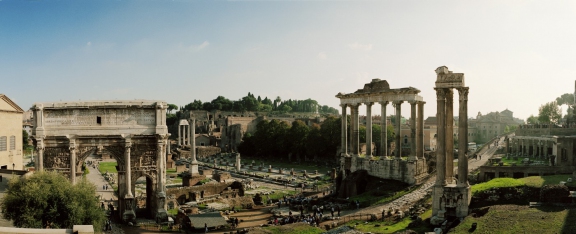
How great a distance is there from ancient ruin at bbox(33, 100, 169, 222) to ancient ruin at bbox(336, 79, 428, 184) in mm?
16310

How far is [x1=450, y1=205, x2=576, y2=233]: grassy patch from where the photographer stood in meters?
16.4

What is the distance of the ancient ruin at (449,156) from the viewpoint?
2161cm

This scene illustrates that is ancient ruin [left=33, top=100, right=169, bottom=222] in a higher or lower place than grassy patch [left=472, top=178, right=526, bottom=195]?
higher

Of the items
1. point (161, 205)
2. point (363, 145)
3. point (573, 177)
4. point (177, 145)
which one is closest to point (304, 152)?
point (363, 145)

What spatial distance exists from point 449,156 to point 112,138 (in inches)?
829

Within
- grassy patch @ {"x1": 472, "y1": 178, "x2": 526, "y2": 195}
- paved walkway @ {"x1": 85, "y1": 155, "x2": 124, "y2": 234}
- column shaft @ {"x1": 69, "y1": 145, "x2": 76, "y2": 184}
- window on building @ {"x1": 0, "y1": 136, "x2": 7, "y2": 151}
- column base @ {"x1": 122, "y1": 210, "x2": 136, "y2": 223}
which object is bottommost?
paved walkway @ {"x1": 85, "y1": 155, "x2": 124, "y2": 234}

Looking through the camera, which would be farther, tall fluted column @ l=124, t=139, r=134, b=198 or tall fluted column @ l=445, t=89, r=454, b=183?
tall fluted column @ l=124, t=139, r=134, b=198

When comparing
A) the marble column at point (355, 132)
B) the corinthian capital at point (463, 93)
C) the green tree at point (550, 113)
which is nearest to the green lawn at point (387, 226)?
the corinthian capital at point (463, 93)

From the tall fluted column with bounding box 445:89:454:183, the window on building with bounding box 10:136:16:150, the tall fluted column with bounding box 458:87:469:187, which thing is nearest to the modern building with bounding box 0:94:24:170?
the window on building with bounding box 10:136:16:150

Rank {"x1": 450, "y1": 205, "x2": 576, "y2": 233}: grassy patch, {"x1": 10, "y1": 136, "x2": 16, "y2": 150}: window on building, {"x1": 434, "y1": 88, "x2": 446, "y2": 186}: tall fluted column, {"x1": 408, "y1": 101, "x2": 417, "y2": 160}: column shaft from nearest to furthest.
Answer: {"x1": 450, "y1": 205, "x2": 576, "y2": 233}: grassy patch < {"x1": 434, "y1": 88, "x2": 446, "y2": 186}: tall fluted column < {"x1": 408, "y1": 101, "x2": 417, "y2": 160}: column shaft < {"x1": 10, "y1": 136, "x2": 16, "y2": 150}: window on building

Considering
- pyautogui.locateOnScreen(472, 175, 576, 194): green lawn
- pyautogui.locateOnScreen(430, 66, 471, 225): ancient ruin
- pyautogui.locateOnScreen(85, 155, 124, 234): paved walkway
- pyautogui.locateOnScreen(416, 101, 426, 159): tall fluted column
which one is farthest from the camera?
pyautogui.locateOnScreen(416, 101, 426, 159): tall fluted column

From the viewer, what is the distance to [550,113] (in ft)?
230

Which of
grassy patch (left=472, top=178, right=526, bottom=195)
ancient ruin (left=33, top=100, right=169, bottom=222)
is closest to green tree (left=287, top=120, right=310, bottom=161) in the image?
ancient ruin (left=33, top=100, right=169, bottom=222)

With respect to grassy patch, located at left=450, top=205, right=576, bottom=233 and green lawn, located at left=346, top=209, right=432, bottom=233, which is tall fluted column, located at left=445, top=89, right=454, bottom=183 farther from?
grassy patch, located at left=450, top=205, right=576, bottom=233
